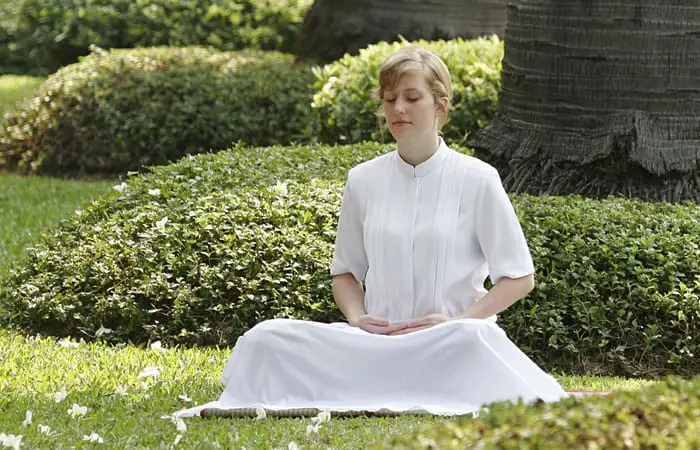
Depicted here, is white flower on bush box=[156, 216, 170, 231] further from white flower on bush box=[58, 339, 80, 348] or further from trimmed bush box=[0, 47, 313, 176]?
trimmed bush box=[0, 47, 313, 176]

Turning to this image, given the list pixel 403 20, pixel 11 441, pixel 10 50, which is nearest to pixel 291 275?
pixel 11 441

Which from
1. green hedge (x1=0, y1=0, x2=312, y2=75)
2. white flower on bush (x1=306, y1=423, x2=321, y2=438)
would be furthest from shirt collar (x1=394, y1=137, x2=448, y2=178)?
green hedge (x1=0, y1=0, x2=312, y2=75)

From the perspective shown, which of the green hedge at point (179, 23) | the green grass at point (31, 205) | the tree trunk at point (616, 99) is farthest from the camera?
the green hedge at point (179, 23)

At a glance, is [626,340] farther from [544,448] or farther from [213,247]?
[544,448]

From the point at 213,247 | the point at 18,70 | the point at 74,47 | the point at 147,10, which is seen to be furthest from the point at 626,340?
the point at 18,70

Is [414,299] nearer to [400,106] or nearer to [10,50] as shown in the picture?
[400,106]

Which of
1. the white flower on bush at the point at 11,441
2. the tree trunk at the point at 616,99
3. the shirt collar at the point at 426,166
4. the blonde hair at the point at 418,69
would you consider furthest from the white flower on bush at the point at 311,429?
the tree trunk at the point at 616,99

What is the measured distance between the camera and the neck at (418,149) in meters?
4.83

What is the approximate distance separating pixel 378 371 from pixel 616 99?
324 centimetres

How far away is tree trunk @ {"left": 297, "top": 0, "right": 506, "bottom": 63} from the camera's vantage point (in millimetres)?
12719

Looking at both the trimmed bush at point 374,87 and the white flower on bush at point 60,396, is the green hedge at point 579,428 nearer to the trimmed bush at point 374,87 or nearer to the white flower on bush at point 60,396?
the white flower on bush at point 60,396

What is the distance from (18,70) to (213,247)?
1283 centimetres

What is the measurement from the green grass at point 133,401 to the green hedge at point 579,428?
4.18ft

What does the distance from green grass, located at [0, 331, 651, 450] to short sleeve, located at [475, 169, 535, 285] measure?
0.62 m
